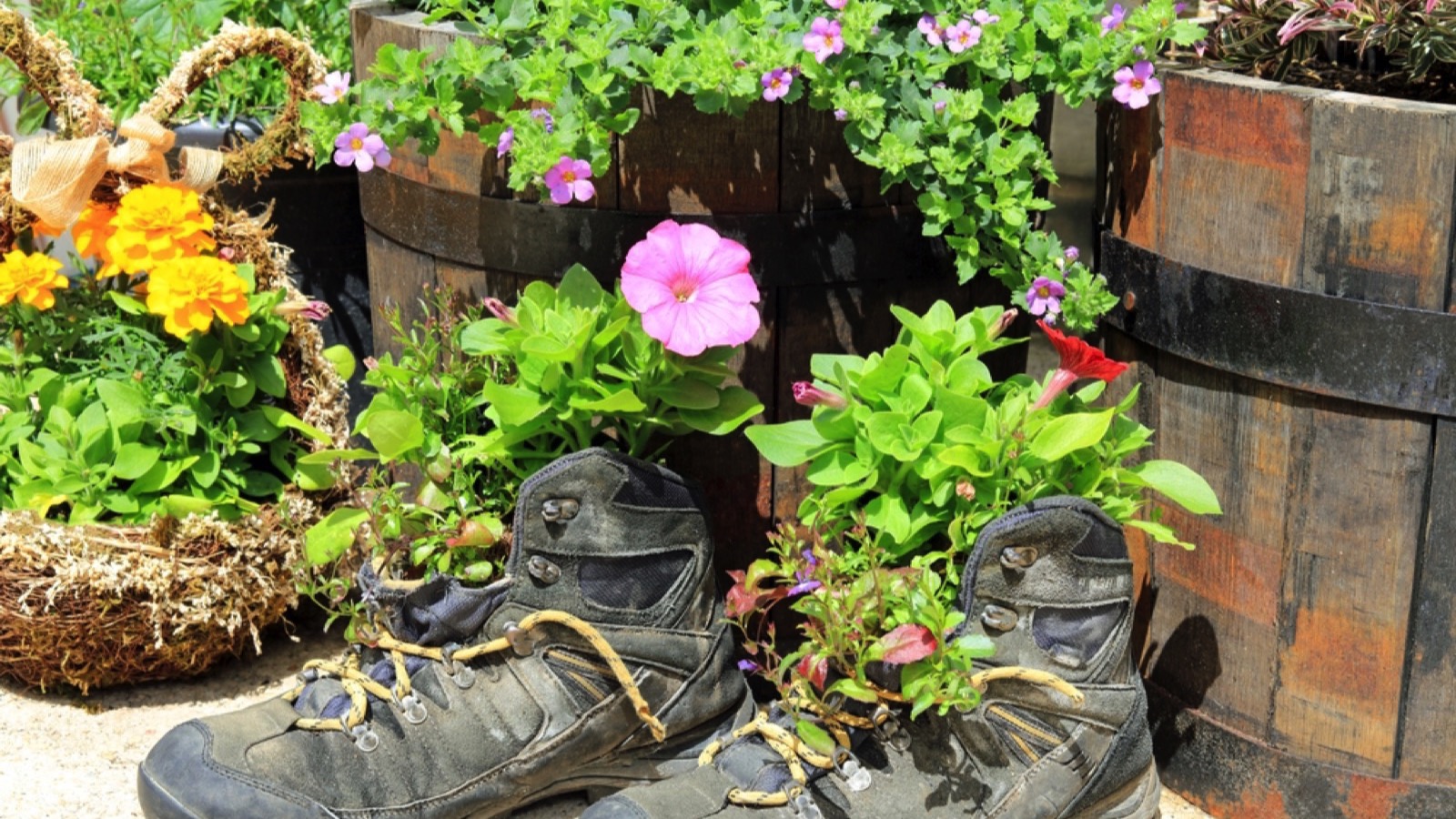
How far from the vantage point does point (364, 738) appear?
1.98 meters

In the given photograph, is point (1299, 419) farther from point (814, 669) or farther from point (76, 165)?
point (76, 165)

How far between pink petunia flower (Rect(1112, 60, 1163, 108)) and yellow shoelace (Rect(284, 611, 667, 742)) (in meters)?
0.95

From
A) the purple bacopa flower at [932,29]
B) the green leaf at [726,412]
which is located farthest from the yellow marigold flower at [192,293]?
the purple bacopa flower at [932,29]

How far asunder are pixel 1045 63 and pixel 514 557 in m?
0.94

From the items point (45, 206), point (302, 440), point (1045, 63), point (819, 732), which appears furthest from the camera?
point (302, 440)

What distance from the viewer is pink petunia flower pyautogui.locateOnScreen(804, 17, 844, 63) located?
6.39 ft

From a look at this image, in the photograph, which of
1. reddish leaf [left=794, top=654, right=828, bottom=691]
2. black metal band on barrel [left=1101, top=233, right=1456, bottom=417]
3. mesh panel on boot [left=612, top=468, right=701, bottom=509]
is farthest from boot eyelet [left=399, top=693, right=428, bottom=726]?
black metal band on barrel [left=1101, top=233, right=1456, bottom=417]

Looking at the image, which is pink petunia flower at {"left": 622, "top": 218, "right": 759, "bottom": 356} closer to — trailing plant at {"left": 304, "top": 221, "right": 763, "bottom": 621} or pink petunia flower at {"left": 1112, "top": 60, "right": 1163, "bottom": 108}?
trailing plant at {"left": 304, "top": 221, "right": 763, "bottom": 621}

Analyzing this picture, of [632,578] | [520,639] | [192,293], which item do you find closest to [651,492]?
[632,578]

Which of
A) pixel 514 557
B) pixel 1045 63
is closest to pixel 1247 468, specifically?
pixel 1045 63

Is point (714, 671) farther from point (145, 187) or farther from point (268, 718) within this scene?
point (145, 187)

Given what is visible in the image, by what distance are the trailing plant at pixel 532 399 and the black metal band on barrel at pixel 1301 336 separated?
21.3 inches

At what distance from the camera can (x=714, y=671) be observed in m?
2.13

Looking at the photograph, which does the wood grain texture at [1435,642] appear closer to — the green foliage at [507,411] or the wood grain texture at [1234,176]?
the wood grain texture at [1234,176]
